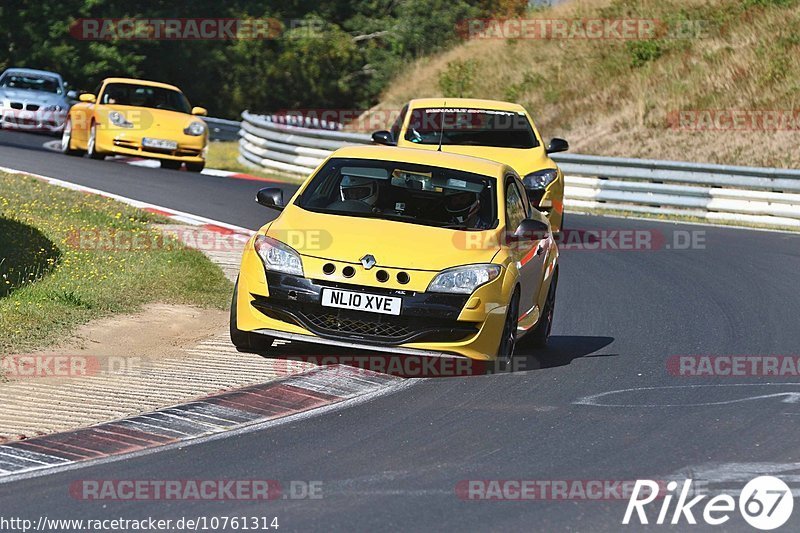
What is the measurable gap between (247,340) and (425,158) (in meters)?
2.03

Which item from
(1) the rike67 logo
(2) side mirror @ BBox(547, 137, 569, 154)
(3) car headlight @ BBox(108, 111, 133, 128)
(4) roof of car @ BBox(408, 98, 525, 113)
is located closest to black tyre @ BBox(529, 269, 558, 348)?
(1) the rike67 logo

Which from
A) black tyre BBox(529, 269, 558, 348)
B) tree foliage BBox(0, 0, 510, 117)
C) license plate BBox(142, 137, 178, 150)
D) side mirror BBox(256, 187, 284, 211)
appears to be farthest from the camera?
tree foliage BBox(0, 0, 510, 117)

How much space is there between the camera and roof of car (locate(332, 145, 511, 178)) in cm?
1097

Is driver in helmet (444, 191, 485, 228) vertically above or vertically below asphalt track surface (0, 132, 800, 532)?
above

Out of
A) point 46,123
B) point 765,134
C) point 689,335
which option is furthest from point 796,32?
point 689,335

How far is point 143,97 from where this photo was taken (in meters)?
25.5

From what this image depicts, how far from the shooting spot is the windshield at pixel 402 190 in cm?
1066

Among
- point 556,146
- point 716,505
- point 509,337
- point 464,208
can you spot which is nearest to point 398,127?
point 556,146

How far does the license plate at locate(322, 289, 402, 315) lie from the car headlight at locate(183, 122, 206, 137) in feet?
53.2

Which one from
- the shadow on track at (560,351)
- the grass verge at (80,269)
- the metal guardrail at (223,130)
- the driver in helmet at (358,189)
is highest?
the driver in helmet at (358,189)

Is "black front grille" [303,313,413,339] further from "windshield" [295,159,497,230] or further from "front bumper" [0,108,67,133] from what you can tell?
"front bumper" [0,108,67,133]

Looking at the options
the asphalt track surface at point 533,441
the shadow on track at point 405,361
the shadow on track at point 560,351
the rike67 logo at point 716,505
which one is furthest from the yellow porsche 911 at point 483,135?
the rike67 logo at point 716,505

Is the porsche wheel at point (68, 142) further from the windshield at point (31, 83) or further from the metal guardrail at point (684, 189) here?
the windshield at point (31, 83)

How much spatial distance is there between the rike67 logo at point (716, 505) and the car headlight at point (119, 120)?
19.0 m
